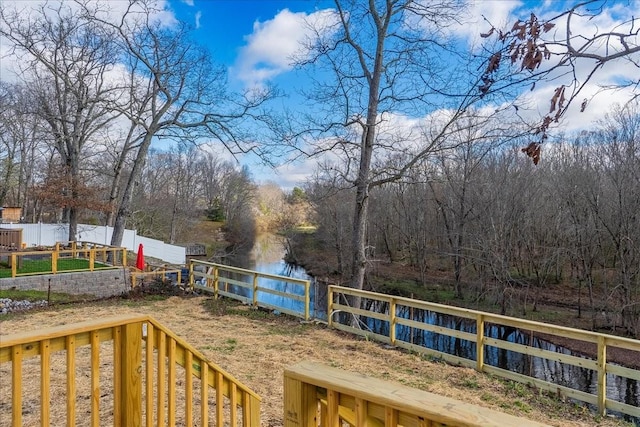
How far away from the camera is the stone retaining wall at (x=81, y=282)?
10726 millimetres

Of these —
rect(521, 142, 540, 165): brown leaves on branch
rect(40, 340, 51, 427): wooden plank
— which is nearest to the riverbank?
rect(521, 142, 540, 165): brown leaves on branch

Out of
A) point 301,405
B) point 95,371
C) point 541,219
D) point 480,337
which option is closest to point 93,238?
point 480,337

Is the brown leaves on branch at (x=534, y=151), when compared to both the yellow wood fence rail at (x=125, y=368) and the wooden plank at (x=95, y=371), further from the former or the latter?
the wooden plank at (x=95, y=371)

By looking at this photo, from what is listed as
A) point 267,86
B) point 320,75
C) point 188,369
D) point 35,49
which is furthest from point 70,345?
point 35,49

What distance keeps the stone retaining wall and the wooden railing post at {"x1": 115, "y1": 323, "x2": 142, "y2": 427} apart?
35.6 ft

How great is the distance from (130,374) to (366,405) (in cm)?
128

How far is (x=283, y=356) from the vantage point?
19.3 ft

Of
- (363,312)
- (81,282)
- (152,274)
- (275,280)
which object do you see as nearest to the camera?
(363,312)

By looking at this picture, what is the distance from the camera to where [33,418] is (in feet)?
11.3

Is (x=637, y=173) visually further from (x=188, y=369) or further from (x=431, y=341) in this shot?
(x=188, y=369)

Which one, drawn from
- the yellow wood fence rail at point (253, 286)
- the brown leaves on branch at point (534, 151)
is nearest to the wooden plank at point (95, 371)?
the brown leaves on branch at point (534, 151)

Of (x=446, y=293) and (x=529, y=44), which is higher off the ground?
(x=529, y=44)

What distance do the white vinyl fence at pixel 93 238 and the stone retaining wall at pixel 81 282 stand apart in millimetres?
6860

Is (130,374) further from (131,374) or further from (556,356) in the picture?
(556,356)
